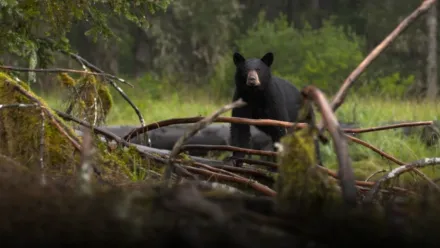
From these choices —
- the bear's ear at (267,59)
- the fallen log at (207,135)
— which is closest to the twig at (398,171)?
the bear's ear at (267,59)

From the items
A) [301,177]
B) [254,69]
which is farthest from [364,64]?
[254,69]

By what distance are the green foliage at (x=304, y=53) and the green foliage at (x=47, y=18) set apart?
18.9 meters

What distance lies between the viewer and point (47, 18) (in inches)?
177

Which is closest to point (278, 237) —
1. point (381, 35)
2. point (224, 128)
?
point (224, 128)

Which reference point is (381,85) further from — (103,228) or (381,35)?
(103,228)

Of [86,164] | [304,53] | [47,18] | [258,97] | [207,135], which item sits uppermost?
[304,53]

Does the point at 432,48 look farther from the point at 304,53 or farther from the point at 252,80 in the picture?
the point at 252,80

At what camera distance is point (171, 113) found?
45.9 ft

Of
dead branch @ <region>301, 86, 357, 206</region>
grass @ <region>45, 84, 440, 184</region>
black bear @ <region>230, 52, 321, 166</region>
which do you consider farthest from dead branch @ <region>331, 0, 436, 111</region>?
black bear @ <region>230, 52, 321, 166</region>

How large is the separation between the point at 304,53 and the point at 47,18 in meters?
22.1

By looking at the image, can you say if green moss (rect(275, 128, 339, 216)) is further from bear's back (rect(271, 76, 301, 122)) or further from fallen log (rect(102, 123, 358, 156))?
fallen log (rect(102, 123, 358, 156))

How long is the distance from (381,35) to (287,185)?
3192 cm

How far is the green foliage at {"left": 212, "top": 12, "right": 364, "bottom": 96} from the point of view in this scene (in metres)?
24.3

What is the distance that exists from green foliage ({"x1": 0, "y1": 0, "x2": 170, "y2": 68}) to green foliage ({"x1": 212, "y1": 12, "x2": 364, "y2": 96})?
18.9m
